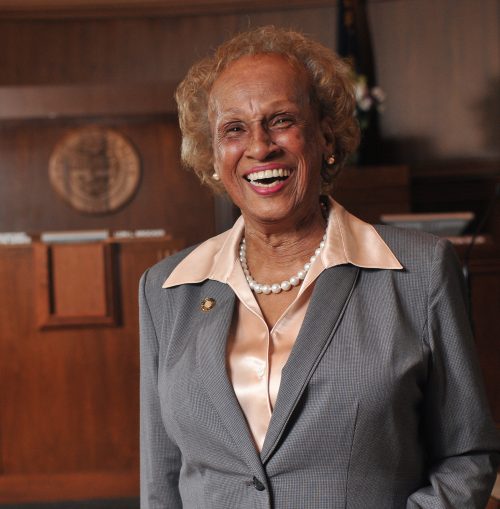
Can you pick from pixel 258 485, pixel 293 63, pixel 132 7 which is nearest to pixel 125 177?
pixel 132 7

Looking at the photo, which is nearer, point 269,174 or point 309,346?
point 309,346

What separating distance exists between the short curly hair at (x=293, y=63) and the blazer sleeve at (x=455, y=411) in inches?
17.5

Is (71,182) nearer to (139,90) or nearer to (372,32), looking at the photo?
(139,90)

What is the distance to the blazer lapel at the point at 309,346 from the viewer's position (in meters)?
1.57

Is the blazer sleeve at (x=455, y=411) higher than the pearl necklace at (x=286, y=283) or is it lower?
lower

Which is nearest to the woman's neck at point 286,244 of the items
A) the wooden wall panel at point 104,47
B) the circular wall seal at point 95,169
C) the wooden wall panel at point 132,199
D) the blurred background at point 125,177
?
the blurred background at point 125,177

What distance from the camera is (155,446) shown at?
183 cm

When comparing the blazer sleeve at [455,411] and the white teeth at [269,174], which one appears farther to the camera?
the white teeth at [269,174]

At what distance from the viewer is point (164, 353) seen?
5.91 feet

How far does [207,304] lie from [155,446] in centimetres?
32

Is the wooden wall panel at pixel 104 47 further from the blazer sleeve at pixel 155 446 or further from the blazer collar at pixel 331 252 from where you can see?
the blazer sleeve at pixel 155 446

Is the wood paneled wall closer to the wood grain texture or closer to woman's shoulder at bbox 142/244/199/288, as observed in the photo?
the wood grain texture

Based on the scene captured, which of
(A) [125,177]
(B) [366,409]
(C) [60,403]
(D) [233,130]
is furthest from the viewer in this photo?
(A) [125,177]

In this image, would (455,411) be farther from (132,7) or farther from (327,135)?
(132,7)
